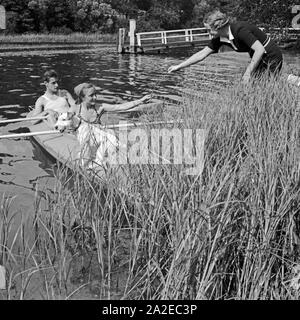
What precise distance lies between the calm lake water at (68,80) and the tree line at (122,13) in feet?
9.20

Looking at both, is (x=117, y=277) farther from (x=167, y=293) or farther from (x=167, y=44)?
(x=167, y=44)

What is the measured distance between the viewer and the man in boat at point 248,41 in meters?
5.93

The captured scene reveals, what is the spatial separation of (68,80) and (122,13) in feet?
111

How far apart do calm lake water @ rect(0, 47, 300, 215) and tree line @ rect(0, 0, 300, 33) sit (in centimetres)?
280

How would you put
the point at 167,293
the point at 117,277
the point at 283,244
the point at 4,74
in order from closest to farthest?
1. the point at 167,293
2. the point at 283,244
3. the point at 117,277
4. the point at 4,74

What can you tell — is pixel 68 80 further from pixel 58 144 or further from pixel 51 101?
pixel 58 144

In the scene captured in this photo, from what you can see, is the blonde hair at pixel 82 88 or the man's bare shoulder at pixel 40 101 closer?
the blonde hair at pixel 82 88

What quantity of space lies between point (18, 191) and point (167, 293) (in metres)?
3.28

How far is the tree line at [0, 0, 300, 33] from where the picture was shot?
23.8 meters

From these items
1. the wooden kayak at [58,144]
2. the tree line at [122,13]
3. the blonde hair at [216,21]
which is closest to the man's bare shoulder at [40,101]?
the wooden kayak at [58,144]

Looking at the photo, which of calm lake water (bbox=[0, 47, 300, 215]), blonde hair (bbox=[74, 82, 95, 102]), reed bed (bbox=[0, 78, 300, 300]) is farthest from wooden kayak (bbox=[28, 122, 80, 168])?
reed bed (bbox=[0, 78, 300, 300])

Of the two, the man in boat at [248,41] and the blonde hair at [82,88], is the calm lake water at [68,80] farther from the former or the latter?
the blonde hair at [82,88]

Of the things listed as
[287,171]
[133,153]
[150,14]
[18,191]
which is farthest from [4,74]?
[150,14]

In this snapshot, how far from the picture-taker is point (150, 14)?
47.3m
